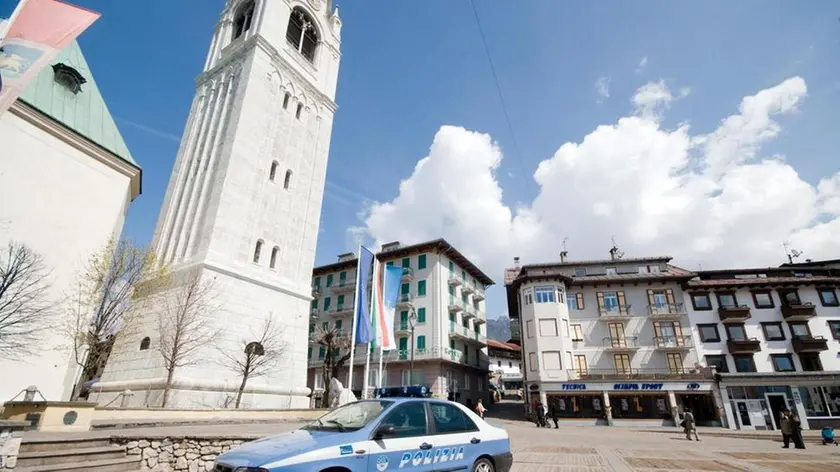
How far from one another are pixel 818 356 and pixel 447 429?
135 ft

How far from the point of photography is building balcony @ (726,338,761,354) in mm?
31438

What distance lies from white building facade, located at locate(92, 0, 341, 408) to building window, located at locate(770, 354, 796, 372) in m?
37.0

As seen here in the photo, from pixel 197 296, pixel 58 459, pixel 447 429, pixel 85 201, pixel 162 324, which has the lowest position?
pixel 58 459

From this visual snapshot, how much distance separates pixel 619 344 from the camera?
3425 centimetres

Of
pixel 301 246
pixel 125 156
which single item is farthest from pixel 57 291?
pixel 301 246

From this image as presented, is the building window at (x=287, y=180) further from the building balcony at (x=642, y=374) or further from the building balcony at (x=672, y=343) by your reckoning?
the building balcony at (x=672, y=343)

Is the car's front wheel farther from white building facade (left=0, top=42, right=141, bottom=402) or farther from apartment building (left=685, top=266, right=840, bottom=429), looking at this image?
apartment building (left=685, top=266, right=840, bottom=429)

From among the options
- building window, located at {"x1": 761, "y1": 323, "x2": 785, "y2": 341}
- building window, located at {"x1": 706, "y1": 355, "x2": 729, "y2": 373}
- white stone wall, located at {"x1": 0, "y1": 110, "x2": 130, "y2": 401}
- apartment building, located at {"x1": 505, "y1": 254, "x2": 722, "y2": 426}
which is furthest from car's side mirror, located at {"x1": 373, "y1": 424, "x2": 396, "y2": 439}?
building window, located at {"x1": 761, "y1": 323, "x2": 785, "y2": 341}

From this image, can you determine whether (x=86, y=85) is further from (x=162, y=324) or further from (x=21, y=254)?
(x=162, y=324)

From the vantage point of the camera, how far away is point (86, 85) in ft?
73.1

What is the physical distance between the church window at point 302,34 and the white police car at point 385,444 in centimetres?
3103

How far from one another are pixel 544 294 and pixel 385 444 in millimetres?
33045

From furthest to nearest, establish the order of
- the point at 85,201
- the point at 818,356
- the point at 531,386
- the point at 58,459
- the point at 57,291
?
the point at 531,386 < the point at 818,356 < the point at 85,201 < the point at 57,291 < the point at 58,459

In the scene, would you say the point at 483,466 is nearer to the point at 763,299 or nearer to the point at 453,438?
the point at 453,438
